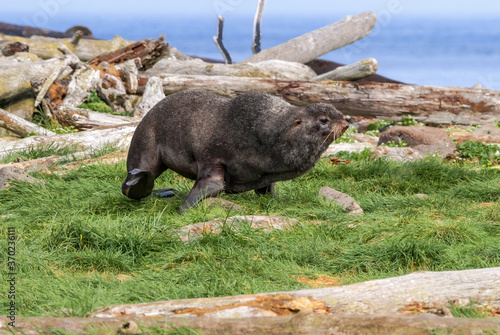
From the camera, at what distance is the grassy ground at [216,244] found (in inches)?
174

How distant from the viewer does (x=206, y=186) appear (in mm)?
6352

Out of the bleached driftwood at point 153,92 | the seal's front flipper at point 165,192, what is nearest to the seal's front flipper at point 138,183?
the seal's front flipper at point 165,192

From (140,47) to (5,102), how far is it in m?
3.52

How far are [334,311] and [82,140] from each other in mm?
7863

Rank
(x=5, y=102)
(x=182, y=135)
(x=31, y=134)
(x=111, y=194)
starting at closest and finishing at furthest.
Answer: (x=182, y=135), (x=111, y=194), (x=31, y=134), (x=5, y=102)

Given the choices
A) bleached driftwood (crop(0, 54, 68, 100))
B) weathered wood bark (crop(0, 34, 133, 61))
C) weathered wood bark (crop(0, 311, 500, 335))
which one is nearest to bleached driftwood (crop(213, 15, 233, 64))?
weathered wood bark (crop(0, 34, 133, 61))

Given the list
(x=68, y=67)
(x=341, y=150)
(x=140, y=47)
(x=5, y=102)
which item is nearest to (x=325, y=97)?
(x=341, y=150)

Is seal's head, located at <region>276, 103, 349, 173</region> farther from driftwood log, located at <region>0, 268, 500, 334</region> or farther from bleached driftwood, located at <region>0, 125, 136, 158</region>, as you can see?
bleached driftwood, located at <region>0, 125, 136, 158</region>

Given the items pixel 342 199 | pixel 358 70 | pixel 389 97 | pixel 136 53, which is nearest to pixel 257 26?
pixel 358 70

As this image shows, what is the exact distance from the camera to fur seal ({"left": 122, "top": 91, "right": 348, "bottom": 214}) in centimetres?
629

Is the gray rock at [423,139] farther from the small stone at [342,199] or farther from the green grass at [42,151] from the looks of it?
the green grass at [42,151]

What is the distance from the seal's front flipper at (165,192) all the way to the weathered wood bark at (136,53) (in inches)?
337

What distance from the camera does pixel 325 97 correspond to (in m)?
14.0

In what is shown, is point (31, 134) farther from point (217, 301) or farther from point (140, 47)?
point (217, 301)
